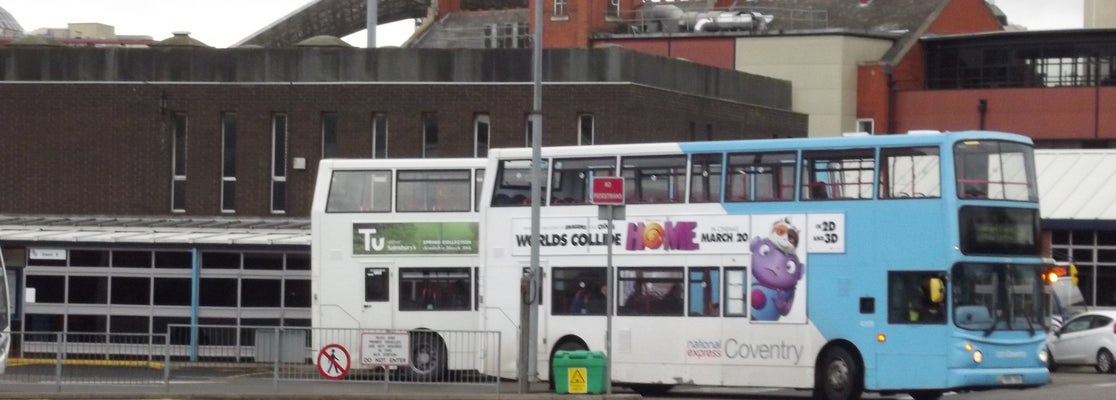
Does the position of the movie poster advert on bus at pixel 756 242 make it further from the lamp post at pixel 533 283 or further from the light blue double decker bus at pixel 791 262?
the lamp post at pixel 533 283

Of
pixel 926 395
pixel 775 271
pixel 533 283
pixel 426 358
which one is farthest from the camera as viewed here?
pixel 426 358

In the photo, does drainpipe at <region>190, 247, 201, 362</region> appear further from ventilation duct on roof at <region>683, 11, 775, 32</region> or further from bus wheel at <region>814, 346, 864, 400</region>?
ventilation duct on roof at <region>683, 11, 775, 32</region>

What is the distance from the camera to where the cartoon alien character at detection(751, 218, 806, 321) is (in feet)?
86.0

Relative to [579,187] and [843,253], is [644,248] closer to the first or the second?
[579,187]

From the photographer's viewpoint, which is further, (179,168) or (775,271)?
(179,168)

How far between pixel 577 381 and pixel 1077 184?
106 feet

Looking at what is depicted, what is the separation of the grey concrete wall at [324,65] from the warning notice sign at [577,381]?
1619cm

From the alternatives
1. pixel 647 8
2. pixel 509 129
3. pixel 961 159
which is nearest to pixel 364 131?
pixel 509 129

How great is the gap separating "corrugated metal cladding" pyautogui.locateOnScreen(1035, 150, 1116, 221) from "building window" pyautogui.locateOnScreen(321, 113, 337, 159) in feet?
74.3

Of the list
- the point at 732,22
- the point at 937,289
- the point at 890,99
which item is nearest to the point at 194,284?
the point at 937,289

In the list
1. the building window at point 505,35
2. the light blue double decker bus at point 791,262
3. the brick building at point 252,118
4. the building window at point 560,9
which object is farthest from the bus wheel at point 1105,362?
the building window at point 505,35

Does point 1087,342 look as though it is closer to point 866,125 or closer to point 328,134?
point 328,134

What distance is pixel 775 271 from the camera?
26.4m

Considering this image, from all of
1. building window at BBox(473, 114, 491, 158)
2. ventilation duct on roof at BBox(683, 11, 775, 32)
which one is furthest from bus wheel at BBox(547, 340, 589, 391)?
ventilation duct on roof at BBox(683, 11, 775, 32)
